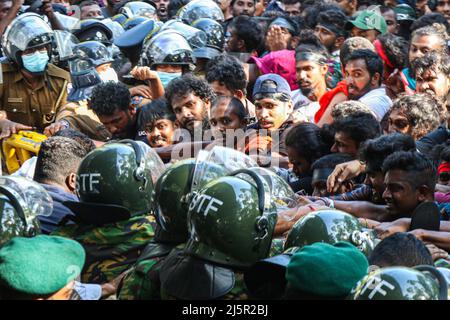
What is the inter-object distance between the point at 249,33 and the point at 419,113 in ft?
12.1

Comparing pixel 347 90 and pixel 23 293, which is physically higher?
pixel 23 293

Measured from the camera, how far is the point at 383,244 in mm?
4637

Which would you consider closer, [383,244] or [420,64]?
[383,244]

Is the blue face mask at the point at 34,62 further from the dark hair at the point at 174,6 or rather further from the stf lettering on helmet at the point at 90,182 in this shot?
the stf lettering on helmet at the point at 90,182

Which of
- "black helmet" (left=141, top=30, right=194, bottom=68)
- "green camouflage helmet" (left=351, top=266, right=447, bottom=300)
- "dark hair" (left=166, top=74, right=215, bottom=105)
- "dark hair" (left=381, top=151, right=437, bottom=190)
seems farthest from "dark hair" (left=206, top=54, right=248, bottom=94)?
"green camouflage helmet" (left=351, top=266, right=447, bottom=300)

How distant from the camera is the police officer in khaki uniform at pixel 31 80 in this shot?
9.49m

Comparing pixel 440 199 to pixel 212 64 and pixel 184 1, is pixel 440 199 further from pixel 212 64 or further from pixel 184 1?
pixel 184 1

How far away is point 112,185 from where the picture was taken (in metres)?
5.49

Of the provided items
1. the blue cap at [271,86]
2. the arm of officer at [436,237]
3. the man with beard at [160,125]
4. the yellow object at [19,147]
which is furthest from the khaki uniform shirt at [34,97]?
the arm of officer at [436,237]

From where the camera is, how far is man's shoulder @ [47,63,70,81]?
9.62 m

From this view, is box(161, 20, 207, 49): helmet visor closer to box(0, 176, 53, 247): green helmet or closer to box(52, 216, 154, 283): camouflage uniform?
box(52, 216, 154, 283): camouflage uniform

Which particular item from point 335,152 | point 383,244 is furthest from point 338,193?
point 383,244

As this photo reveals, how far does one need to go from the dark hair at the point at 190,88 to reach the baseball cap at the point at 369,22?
2466 millimetres
